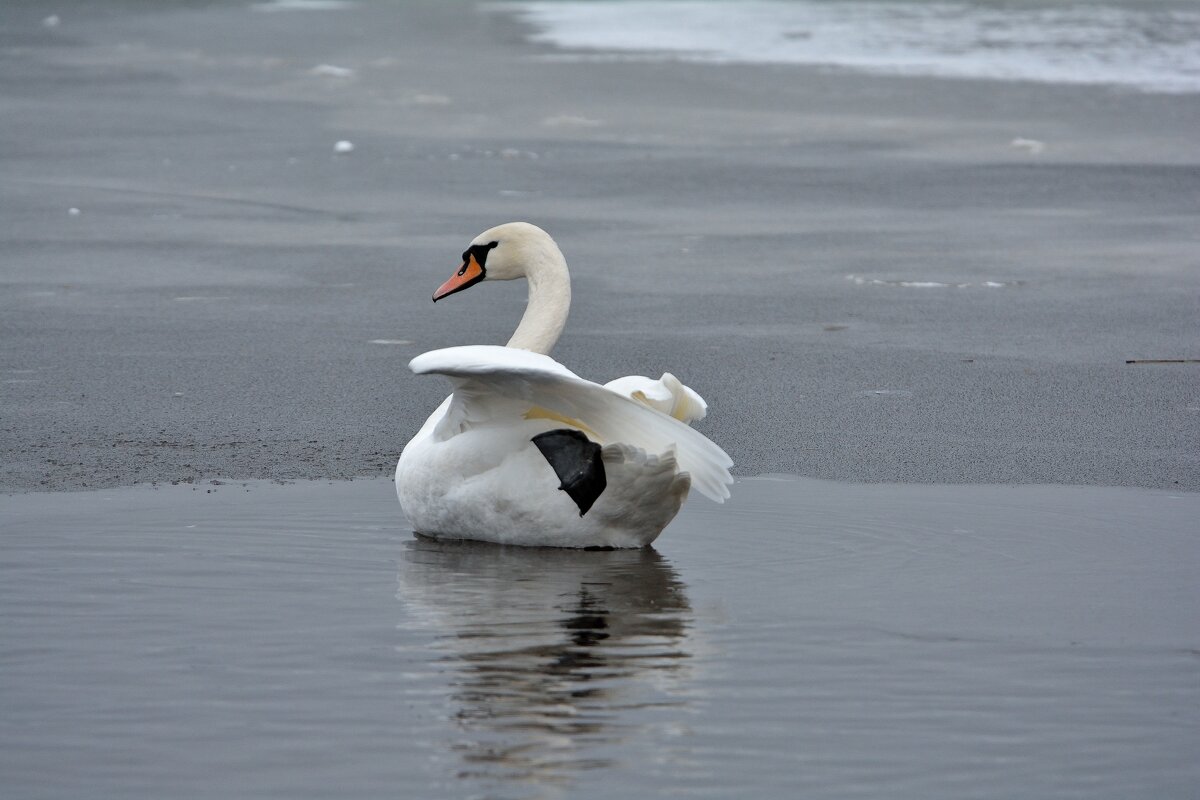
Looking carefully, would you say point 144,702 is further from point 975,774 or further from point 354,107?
point 354,107

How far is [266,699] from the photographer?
4.40 metres

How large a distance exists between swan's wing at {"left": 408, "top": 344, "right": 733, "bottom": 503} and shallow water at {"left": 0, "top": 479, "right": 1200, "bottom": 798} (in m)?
0.30

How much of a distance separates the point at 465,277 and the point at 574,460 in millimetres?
1593

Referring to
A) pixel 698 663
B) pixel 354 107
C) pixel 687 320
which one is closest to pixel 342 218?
pixel 687 320

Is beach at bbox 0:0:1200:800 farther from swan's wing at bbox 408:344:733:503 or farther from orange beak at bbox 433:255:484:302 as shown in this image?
orange beak at bbox 433:255:484:302

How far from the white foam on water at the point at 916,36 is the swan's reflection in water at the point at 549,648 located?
16139 millimetres

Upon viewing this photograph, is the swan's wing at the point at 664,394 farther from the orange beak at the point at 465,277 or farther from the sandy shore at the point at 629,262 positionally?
the orange beak at the point at 465,277

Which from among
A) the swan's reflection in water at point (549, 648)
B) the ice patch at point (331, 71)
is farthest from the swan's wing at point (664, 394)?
the ice patch at point (331, 71)

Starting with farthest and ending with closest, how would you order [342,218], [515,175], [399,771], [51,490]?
[515,175], [342,218], [51,490], [399,771]

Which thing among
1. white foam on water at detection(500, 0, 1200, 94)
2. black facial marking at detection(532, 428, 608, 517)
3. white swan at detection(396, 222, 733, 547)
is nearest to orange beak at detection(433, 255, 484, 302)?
white swan at detection(396, 222, 733, 547)

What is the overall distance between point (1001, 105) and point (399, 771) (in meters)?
16.3

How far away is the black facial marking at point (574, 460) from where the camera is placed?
18.6 feet

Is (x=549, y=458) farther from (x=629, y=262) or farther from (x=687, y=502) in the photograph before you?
(x=629, y=262)

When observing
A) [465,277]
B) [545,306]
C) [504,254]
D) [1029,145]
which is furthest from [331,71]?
[545,306]
